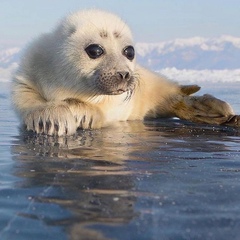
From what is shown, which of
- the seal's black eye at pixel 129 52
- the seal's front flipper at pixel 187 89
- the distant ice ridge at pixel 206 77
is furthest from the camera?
the distant ice ridge at pixel 206 77

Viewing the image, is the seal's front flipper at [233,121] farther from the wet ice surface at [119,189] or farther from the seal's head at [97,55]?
the wet ice surface at [119,189]

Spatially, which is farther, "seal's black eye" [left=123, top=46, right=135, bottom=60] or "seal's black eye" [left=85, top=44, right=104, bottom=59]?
"seal's black eye" [left=123, top=46, right=135, bottom=60]

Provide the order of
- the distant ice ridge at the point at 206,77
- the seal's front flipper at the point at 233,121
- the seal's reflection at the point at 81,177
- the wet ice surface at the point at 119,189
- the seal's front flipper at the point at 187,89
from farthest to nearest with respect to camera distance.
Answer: the distant ice ridge at the point at 206,77 < the seal's front flipper at the point at 187,89 < the seal's front flipper at the point at 233,121 < the seal's reflection at the point at 81,177 < the wet ice surface at the point at 119,189

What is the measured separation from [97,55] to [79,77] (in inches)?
9.1

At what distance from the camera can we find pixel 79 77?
4445 mm

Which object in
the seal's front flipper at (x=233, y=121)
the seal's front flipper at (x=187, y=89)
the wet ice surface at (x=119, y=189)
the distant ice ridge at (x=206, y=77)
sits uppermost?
the distant ice ridge at (x=206, y=77)

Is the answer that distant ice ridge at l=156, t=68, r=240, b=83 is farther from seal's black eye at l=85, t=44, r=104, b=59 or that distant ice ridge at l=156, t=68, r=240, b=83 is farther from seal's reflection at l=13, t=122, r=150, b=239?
seal's reflection at l=13, t=122, r=150, b=239

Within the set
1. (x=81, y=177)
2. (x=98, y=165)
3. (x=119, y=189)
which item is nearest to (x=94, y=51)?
(x=98, y=165)

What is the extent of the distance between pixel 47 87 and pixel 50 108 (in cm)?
53

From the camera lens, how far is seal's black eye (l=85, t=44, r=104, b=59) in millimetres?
4359

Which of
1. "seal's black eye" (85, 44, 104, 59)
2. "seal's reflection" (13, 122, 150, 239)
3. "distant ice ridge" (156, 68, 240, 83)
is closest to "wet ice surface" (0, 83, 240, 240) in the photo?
"seal's reflection" (13, 122, 150, 239)

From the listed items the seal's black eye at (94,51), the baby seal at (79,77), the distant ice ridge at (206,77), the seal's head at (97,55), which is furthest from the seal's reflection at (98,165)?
the distant ice ridge at (206,77)

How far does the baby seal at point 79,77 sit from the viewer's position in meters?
4.20

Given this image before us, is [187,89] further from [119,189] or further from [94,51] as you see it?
[119,189]
